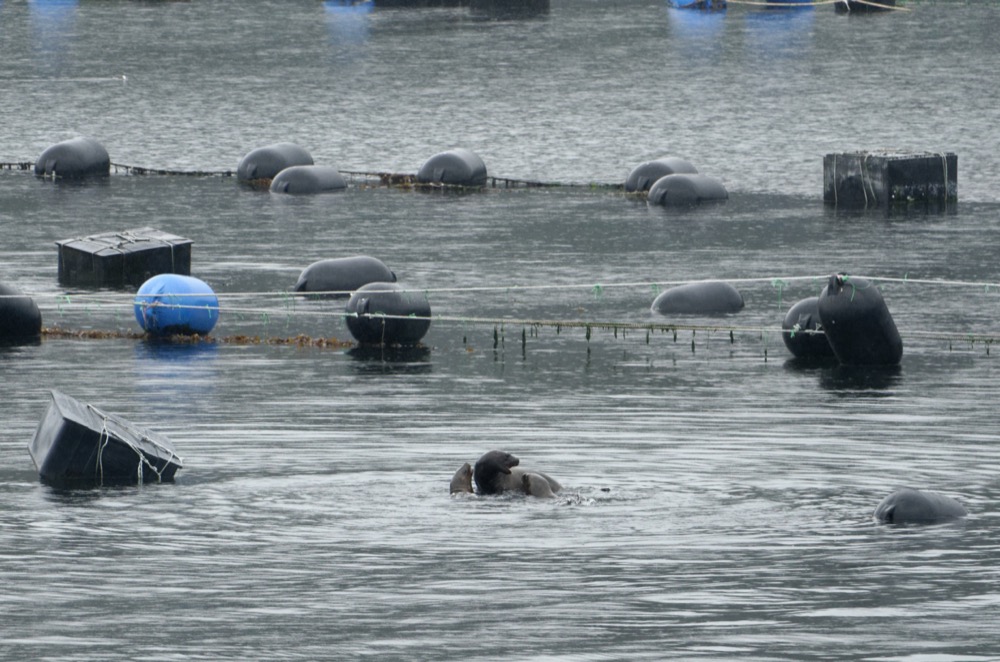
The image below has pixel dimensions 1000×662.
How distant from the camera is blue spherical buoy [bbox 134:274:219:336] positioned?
3381 centimetres

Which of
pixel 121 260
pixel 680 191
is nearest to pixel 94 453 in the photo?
pixel 121 260

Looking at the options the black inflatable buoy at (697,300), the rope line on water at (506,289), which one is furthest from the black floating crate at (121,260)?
the black inflatable buoy at (697,300)

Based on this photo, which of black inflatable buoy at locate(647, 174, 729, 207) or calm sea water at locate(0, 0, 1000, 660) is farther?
black inflatable buoy at locate(647, 174, 729, 207)

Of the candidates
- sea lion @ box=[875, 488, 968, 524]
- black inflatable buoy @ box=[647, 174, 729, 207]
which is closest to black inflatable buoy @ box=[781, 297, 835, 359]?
sea lion @ box=[875, 488, 968, 524]

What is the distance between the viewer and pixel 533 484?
72.2ft

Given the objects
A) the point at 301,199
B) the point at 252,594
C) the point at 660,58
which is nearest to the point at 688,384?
the point at 252,594

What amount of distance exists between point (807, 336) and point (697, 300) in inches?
160

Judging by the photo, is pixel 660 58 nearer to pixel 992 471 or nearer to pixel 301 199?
pixel 301 199

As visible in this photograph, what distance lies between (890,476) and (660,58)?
77018mm

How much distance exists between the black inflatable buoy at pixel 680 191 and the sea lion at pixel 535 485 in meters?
28.6

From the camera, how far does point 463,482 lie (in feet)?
72.8

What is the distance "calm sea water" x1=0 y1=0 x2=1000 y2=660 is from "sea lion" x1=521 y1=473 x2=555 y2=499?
0.22 meters

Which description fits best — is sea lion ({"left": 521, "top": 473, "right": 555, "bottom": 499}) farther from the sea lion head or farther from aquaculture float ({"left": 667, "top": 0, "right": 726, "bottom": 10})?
aquaculture float ({"left": 667, "top": 0, "right": 726, "bottom": 10})

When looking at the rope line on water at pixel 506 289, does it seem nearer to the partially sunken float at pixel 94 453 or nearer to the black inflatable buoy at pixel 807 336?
the black inflatable buoy at pixel 807 336
